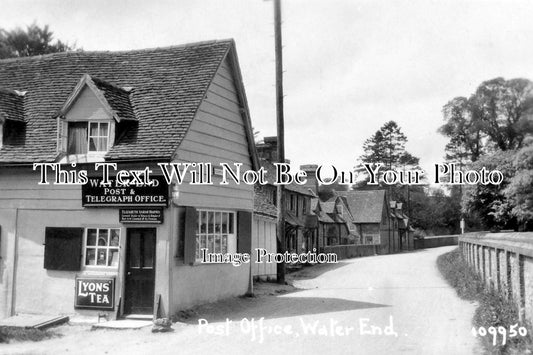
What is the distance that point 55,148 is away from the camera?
14789 mm

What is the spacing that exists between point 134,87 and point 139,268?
540cm

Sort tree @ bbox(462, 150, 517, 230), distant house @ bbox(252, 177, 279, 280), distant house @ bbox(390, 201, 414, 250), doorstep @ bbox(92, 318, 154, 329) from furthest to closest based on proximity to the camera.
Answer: distant house @ bbox(390, 201, 414, 250) < tree @ bbox(462, 150, 517, 230) < distant house @ bbox(252, 177, 279, 280) < doorstep @ bbox(92, 318, 154, 329)

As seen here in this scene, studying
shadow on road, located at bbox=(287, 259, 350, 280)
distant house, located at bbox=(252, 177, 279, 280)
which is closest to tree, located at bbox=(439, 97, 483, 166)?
shadow on road, located at bbox=(287, 259, 350, 280)

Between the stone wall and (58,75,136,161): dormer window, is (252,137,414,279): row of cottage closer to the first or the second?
the stone wall

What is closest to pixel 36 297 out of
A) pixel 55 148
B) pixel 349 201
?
pixel 55 148

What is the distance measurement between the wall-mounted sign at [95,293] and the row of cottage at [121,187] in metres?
0.03

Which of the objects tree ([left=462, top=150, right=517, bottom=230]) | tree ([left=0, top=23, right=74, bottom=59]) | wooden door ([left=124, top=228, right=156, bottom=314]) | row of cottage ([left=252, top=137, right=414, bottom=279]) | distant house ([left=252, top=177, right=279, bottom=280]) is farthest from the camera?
tree ([left=0, top=23, right=74, bottom=59])

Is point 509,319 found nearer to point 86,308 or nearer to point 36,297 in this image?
point 86,308

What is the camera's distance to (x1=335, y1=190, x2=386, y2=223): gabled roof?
211 ft

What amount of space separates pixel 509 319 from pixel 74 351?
27.7 ft

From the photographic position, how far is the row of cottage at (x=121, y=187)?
44.7 ft

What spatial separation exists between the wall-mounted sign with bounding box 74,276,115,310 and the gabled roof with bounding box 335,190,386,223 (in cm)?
5212

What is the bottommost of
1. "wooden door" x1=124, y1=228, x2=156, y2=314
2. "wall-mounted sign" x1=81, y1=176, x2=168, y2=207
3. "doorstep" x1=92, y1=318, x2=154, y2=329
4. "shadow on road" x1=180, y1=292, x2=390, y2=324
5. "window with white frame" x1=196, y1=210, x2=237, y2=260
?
"doorstep" x1=92, y1=318, x2=154, y2=329

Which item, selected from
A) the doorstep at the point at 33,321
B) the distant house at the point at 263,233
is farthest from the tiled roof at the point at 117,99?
the distant house at the point at 263,233
